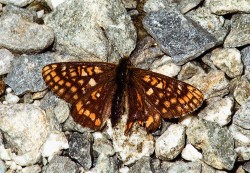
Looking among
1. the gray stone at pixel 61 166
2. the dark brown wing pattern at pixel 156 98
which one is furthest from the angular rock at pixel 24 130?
the dark brown wing pattern at pixel 156 98

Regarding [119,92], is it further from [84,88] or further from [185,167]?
[185,167]

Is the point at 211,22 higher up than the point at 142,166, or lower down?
higher up

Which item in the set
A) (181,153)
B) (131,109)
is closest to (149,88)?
(131,109)

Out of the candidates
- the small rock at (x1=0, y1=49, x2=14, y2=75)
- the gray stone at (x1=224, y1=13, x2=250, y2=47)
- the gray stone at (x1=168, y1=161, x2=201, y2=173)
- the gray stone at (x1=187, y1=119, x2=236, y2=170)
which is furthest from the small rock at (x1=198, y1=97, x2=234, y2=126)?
the small rock at (x1=0, y1=49, x2=14, y2=75)

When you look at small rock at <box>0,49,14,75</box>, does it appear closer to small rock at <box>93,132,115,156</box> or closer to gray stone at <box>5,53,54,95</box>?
gray stone at <box>5,53,54,95</box>

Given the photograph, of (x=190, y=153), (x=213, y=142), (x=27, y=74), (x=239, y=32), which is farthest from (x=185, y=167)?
(x=27, y=74)

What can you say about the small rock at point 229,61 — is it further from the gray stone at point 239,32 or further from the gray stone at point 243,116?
the gray stone at point 243,116
